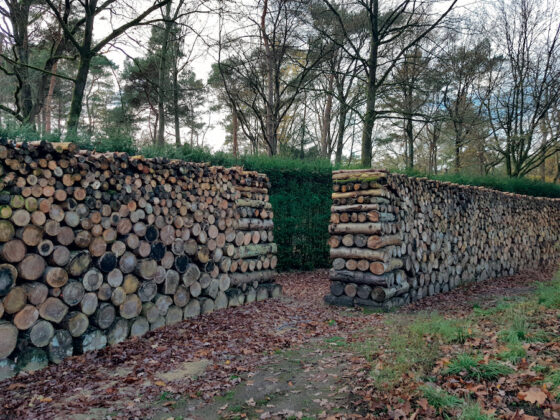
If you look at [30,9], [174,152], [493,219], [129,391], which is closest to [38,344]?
[129,391]

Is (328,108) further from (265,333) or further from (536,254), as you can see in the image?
(265,333)

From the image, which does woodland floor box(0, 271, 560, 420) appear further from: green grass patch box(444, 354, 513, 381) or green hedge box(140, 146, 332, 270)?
green hedge box(140, 146, 332, 270)

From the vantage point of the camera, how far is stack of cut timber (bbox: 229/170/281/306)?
19.7ft

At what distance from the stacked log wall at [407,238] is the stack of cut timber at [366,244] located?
16mm

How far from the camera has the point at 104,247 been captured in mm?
4000

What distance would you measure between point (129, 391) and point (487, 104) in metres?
21.4

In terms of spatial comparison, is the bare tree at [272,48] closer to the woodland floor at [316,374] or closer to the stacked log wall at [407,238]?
the stacked log wall at [407,238]

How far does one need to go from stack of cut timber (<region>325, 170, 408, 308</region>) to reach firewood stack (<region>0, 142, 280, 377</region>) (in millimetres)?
1735

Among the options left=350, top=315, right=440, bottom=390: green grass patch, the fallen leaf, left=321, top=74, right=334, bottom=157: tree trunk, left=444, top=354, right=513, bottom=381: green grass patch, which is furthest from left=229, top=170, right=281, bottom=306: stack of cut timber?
left=321, top=74, right=334, bottom=157: tree trunk

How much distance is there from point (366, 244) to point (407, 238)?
1.14m

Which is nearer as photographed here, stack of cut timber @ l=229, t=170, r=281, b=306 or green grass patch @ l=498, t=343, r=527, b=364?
green grass patch @ l=498, t=343, r=527, b=364

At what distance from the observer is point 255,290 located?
634cm

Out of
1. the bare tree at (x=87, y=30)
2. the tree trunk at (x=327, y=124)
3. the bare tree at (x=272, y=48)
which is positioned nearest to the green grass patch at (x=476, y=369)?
the bare tree at (x=87, y=30)

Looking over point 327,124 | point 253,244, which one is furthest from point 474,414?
point 327,124
